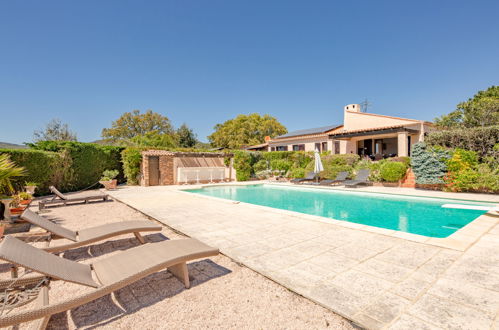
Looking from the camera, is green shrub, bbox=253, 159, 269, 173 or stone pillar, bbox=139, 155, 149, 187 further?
green shrub, bbox=253, 159, 269, 173

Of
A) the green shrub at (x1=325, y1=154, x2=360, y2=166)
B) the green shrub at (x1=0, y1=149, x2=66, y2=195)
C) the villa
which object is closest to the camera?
the green shrub at (x1=0, y1=149, x2=66, y2=195)

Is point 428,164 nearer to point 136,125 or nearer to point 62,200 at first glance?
point 62,200

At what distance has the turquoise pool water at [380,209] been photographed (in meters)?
7.32

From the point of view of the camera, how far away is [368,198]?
11945 mm

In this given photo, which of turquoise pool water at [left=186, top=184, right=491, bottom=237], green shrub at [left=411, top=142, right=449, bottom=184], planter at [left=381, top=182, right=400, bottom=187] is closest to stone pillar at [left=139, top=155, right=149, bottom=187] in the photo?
turquoise pool water at [left=186, top=184, right=491, bottom=237]

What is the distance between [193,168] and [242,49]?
1324 centimetres

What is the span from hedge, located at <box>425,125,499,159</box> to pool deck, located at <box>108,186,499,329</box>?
10.3 metres

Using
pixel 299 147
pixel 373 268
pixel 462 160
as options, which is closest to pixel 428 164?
pixel 462 160

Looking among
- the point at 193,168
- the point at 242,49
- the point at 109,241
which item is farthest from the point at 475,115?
the point at 109,241

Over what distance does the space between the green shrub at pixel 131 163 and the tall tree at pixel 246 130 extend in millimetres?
27628

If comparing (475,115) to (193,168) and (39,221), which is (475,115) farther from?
(39,221)

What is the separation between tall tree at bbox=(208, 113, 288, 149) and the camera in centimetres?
4547

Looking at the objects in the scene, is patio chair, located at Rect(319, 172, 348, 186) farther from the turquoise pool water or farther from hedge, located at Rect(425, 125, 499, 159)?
hedge, located at Rect(425, 125, 499, 159)

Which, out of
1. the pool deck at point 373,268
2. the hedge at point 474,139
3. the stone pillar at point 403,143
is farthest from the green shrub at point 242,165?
the pool deck at point 373,268
